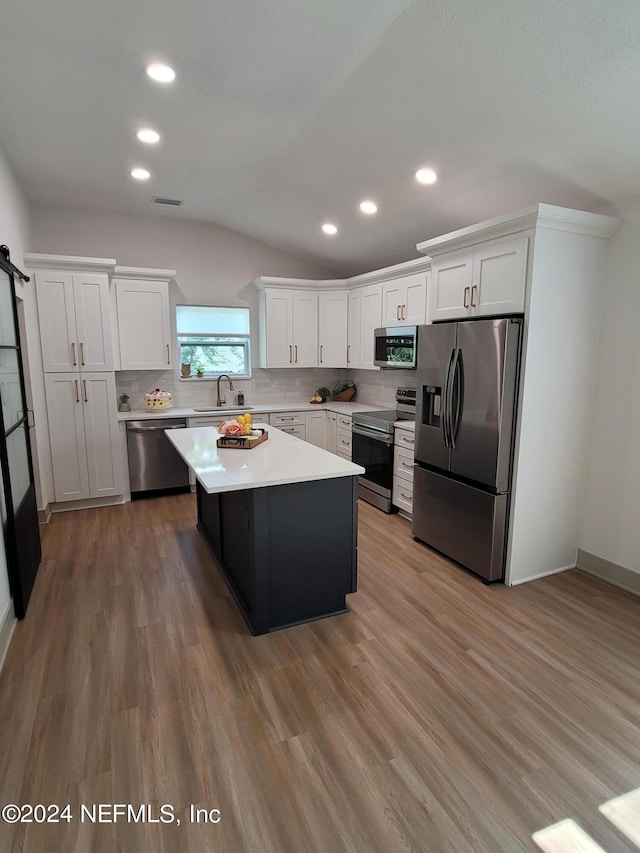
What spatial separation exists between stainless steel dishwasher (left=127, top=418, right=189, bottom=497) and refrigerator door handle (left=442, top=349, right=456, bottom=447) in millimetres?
2835

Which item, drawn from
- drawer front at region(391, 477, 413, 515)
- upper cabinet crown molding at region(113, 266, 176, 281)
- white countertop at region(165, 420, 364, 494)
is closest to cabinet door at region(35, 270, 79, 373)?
upper cabinet crown molding at region(113, 266, 176, 281)

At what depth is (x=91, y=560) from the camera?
3453mm

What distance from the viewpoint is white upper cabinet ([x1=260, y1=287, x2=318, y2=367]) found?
5.43m

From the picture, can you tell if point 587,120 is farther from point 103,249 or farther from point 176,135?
point 103,249

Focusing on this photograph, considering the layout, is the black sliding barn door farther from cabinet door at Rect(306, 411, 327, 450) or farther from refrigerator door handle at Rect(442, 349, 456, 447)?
cabinet door at Rect(306, 411, 327, 450)

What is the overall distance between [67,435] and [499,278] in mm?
4020

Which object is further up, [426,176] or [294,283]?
[426,176]

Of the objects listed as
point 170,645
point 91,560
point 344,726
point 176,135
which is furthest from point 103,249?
point 344,726

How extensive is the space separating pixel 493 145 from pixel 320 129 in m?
1.12

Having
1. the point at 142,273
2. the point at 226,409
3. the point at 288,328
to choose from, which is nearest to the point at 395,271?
the point at 288,328

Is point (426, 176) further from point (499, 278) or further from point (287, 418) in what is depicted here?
point (287, 418)

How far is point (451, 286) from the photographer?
3324mm

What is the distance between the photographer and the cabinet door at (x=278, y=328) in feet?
17.8

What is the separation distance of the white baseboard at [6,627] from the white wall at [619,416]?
3704mm
